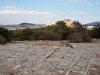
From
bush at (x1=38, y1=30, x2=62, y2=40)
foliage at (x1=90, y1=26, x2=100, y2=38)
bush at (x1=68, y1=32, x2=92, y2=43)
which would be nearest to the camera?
bush at (x1=68, y1=32, x2=92, y2=43)

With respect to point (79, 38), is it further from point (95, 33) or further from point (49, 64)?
point (49, 64)

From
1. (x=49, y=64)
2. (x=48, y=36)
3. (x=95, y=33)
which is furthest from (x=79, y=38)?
(x=49, y=64)

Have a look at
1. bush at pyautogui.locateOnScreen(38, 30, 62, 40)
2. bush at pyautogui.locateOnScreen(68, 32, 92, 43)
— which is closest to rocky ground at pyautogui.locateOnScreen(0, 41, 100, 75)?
bush at pyautogui.locateOnScreen(68, 32, 92, 43)

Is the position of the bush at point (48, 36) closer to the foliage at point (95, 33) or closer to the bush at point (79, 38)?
the foliage at point (95, 33)

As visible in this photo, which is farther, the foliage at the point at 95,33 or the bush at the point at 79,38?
the foliage at the point at 95,33

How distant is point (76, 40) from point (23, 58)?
6921 mm

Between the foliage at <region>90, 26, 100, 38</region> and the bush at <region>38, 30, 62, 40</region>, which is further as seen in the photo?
the foliage at <region>90, 26, 100, 38</region>

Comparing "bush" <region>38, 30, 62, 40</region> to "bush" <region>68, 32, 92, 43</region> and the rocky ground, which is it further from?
the rocky ground

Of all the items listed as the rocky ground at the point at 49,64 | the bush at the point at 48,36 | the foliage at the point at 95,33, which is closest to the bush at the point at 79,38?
the bush at the point at 48,36

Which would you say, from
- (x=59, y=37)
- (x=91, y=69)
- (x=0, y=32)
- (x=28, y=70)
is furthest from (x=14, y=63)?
(x=59, y=37)

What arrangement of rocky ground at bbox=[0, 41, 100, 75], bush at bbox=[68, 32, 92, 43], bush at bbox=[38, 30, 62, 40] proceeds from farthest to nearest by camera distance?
bush at bbox=[38, 30, 62, 40]
bush at bbox=[68, 32, 92, 43]
rocky ground at bbox=[0, 41, 100, 75]

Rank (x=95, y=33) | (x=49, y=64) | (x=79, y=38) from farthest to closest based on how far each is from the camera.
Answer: (x=95, y=33), (x=79, y=38), (x=49, y=64)

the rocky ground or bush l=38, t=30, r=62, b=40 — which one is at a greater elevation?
bush l=38, t=30, r=62, b=40

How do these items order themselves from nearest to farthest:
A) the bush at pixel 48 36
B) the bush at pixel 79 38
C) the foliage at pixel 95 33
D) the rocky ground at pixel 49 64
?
1. the rocky ground at pixel 49 64
2. the bush at pixel 79 38
3. the bush at pixel 48 36
4. the foliage at pixel 95 33
